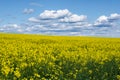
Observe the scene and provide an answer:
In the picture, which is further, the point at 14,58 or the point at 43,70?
the point at 14,58

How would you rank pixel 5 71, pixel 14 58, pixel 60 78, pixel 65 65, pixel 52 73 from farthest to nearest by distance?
1. pixel 14 58
2. pixel 65 65
3. pixel 52 73
4. pixel 60 78
5. pixel 5 71

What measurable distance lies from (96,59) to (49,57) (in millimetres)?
2015

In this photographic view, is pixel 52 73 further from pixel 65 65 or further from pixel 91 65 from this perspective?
pixel 91 65

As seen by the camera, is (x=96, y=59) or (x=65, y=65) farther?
(x=96, y=59)

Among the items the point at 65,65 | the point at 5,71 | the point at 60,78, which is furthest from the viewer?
the point at 65,65

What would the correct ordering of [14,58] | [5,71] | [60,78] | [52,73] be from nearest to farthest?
[5,71], [60,78], [52,73], [14,58]

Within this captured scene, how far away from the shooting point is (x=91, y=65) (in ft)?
42.4

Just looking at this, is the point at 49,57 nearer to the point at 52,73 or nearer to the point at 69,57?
the point at 69,57

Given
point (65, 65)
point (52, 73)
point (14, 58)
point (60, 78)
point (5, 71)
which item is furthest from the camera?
point (14, 58)

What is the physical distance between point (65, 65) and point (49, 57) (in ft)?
5.55

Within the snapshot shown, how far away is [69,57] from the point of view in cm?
1424

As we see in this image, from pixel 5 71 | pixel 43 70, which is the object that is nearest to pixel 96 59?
pixel 43 70

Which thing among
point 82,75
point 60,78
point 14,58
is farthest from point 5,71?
point 14,58

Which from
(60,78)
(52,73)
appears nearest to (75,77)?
(60,78)
